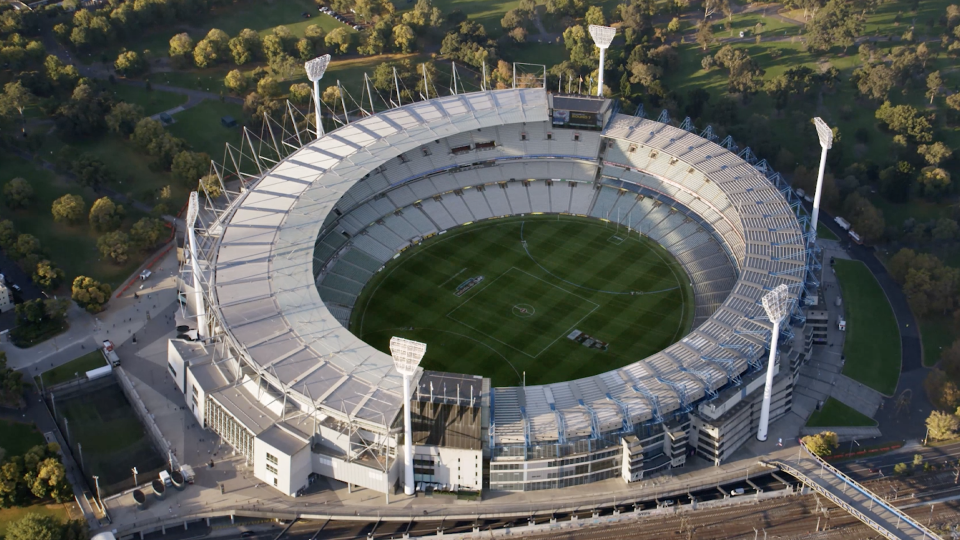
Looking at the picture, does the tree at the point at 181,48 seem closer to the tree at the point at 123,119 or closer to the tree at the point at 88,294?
the tree at the point at 123,119

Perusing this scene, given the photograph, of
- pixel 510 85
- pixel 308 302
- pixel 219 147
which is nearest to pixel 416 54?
pixel 510 85

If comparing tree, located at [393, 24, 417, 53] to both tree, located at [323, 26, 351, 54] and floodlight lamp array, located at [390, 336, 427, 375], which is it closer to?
tree, located at [323, 26, 351, 54]

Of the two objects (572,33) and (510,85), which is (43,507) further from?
(572,33)

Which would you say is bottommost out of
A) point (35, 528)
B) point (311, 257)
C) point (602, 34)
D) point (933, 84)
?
point (35, 528)

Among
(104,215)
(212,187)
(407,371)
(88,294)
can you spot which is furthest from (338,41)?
(407,371)

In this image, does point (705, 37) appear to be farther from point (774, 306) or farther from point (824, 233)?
point (774, 306)

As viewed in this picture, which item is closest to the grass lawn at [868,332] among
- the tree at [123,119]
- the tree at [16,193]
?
the tree at [123,119]

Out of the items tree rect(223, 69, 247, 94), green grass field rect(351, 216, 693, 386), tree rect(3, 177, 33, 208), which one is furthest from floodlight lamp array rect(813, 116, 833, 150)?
tree rect(3, 177, 33, 208)
